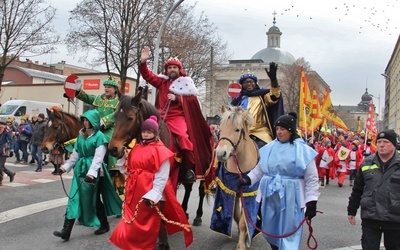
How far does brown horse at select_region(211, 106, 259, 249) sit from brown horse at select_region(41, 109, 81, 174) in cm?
272

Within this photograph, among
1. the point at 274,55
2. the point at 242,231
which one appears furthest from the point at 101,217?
the point at 274,55

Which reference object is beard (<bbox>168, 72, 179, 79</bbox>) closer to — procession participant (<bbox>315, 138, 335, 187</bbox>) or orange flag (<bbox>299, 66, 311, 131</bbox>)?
procession participant (<bbox>315, 138, 335, 187</bbox>)

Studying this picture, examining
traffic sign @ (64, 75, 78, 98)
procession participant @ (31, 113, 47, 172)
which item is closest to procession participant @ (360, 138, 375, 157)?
traffic sign @ (64, 75, 78, 98)

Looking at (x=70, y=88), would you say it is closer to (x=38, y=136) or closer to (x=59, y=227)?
(x=59, y=227)

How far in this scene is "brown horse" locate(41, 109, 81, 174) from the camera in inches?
279

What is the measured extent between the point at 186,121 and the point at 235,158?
1.23 metres

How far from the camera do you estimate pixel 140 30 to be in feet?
87.8

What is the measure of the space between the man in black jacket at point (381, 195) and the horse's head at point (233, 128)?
1539 mm

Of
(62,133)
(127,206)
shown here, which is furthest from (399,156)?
(62,133)

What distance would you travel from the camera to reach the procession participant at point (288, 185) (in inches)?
183

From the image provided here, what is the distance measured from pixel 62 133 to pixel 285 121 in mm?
4061

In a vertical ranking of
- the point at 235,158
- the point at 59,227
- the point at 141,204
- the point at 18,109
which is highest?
the point at 18,109

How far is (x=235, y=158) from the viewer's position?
19.4ft

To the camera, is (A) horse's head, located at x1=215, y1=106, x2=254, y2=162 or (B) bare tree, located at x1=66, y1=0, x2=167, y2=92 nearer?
(A) horse's head, located at x1=215, y1=106, x2=254, y2=162
